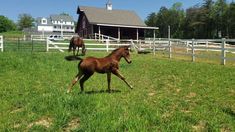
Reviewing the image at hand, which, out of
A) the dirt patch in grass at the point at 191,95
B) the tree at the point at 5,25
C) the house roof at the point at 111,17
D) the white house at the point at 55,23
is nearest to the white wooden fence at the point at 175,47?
the dirt patch in grass at the point at 191,95

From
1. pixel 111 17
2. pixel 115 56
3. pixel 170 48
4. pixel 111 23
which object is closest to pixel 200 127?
pixel 115 56

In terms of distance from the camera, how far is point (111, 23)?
154ft

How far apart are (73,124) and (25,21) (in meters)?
140

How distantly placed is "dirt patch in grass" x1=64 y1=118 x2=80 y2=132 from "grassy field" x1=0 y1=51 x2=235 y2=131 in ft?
0.06

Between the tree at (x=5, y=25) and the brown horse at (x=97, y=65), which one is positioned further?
the tree at (x=5, y=25)

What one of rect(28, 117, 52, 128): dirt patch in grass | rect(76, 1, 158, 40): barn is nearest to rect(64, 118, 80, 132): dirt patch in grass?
rect(28, 117, 52, 128): dirt patch in grass

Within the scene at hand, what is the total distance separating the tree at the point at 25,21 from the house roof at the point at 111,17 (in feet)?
305

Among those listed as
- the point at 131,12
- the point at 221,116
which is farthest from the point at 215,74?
the point at 131,12

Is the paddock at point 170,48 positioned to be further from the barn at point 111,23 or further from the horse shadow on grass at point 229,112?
the barn at point 111,23

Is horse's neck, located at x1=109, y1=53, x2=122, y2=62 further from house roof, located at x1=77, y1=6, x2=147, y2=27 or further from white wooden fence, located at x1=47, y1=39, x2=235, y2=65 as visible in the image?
house roof, located at x1=77, y1=6, x2=147, y2=27

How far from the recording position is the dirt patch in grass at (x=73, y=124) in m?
5.71

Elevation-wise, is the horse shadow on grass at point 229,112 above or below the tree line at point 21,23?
below

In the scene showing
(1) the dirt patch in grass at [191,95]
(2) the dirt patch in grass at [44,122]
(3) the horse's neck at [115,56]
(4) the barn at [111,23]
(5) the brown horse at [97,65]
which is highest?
(4) the barn at [111,23]

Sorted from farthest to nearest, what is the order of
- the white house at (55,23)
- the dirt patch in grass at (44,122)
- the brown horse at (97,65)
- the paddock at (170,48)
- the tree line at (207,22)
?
1. the white house at (55,23)
2. the tree line at (207,22)
3. the paddock at (170,48)
4. the brown horse at (97,65)
5. the dirt patch in grass at (44,122)
